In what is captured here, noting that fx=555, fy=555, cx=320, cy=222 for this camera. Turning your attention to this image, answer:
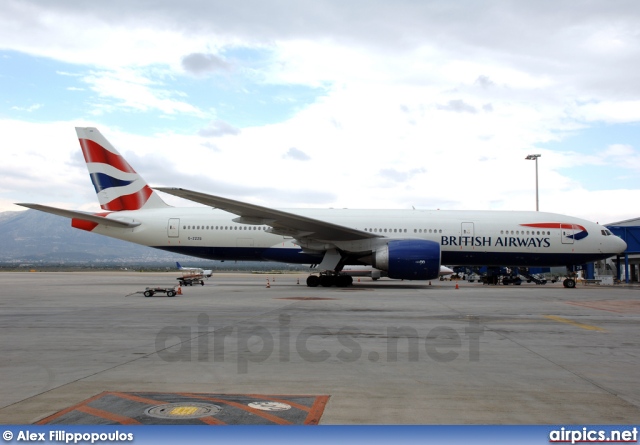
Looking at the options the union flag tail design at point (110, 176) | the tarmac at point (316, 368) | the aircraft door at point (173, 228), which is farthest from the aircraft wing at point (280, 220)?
the tarmac at point (316, 368)

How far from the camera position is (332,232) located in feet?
77.6

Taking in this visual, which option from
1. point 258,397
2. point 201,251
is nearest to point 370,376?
point 258,397

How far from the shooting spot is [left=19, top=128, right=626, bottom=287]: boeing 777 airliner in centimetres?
2494

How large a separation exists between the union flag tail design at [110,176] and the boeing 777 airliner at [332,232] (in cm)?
5

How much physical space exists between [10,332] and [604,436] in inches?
374

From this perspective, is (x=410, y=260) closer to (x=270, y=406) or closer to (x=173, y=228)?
(x=173, y=228)

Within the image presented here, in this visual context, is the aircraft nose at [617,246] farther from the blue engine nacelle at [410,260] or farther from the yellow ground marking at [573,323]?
the yellow ground marking at [573,323]

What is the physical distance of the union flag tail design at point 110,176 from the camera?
2727 cm

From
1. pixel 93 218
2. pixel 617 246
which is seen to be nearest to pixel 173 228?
pixel 93 218

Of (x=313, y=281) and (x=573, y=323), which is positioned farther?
(x=313, y=281)

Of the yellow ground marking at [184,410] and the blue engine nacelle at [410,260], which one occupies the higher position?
the blue engine nacelle at [410,260]

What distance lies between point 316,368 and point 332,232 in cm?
1694

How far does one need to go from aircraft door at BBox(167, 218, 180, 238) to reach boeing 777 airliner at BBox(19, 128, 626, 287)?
0.16 feet

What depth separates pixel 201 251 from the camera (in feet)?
88.8
